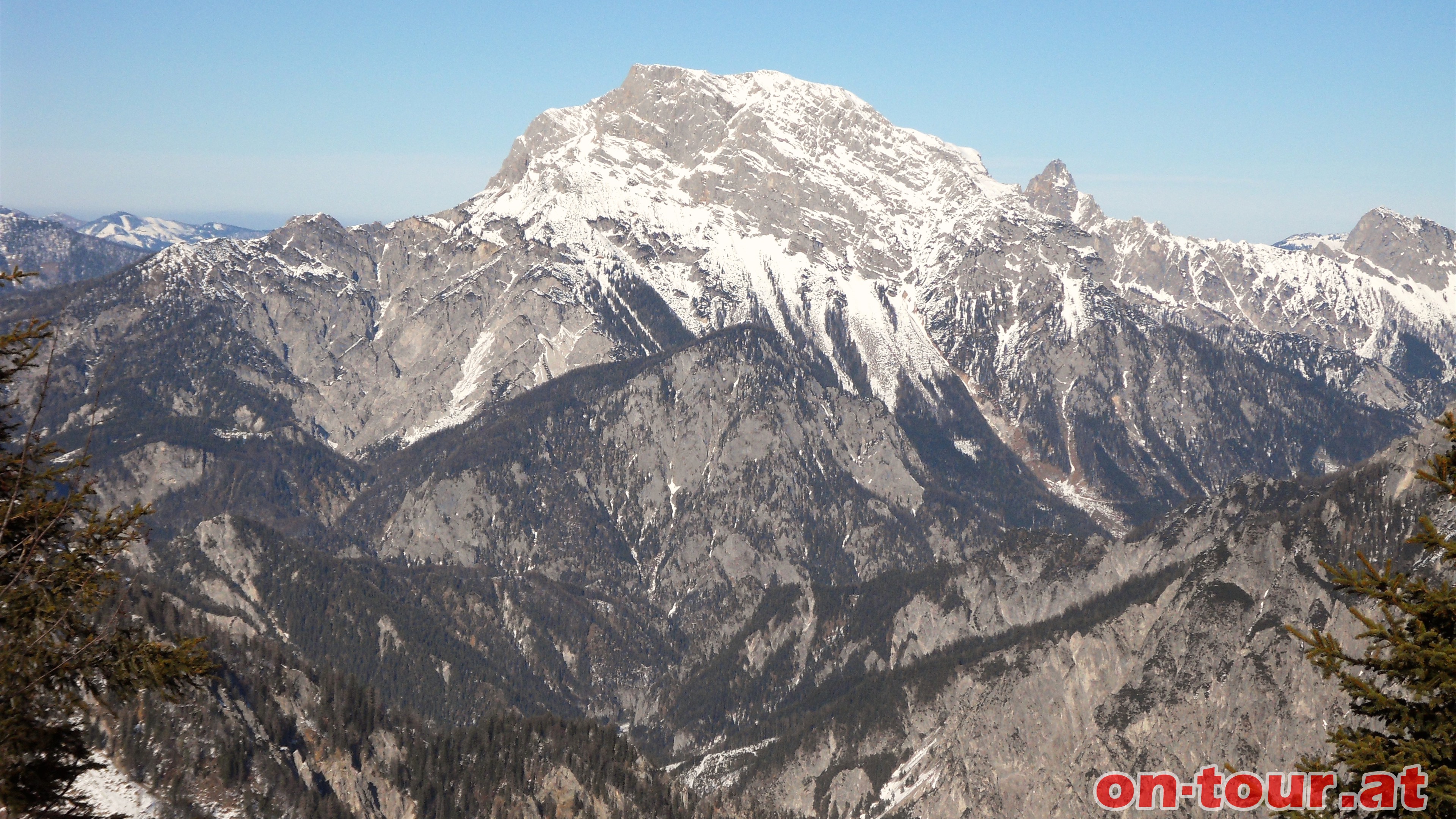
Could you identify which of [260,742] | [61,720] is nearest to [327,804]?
[260,742]

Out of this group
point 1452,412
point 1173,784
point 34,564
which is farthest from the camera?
point 1173,784

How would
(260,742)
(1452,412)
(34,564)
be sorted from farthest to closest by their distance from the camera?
1. (260,742)
2. (34,564)
3. (1452,412)

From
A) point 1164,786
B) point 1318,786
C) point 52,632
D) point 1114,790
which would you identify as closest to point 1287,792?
point 1318,786

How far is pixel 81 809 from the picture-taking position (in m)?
31.2

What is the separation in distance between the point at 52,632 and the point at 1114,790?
98.5 ft

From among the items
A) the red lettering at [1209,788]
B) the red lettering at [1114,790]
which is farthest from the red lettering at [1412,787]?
the red lettering at [1114,790]

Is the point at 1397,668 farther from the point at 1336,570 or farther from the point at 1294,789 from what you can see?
the point at 1294,789

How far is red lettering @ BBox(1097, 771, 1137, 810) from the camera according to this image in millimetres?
38062

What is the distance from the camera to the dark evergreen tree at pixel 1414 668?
1185 inches

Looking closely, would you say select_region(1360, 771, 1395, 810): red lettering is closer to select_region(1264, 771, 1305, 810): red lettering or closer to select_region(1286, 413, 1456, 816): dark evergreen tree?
select_region(1286, 413, 1456, 816): dark evergreen tree

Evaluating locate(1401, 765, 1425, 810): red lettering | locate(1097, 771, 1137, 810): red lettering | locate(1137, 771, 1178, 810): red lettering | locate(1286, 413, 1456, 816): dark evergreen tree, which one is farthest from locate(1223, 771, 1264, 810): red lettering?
locate(1401, 765, 1425, 810): red lettering

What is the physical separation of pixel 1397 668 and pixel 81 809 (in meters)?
31.0

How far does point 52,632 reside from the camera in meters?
28.8

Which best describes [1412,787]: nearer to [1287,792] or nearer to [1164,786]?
[1287,792]
